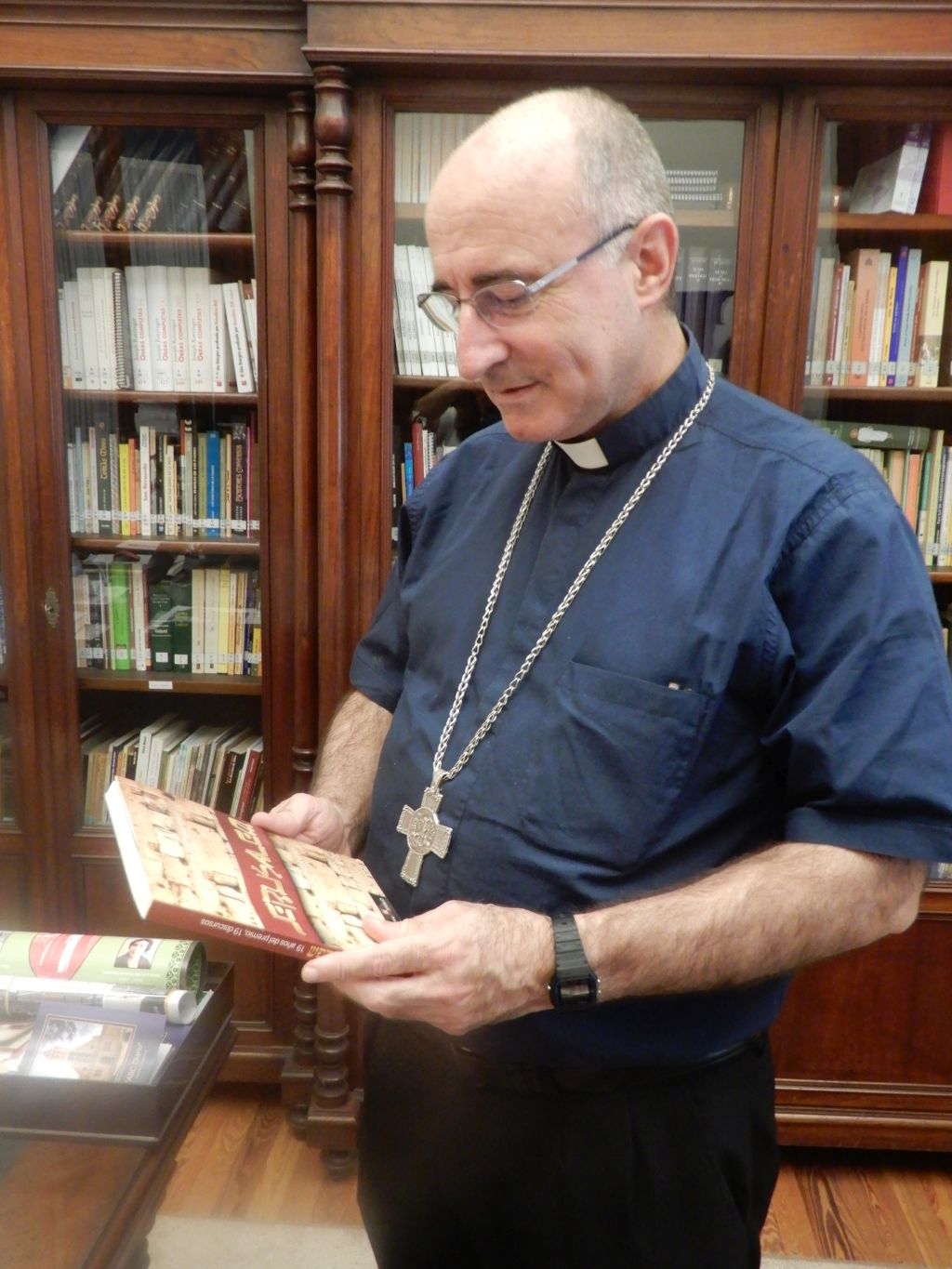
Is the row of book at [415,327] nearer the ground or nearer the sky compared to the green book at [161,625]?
nearer the sky

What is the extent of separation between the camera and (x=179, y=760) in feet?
7.63

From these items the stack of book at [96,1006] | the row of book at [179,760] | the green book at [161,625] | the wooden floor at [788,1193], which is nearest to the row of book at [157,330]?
the green book at [161,625]

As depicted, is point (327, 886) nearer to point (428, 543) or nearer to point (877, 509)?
point (428, 543)

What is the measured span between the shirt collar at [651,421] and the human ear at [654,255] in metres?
0.09

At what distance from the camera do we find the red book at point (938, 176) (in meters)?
1.94

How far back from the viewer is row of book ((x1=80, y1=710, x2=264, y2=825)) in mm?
2279

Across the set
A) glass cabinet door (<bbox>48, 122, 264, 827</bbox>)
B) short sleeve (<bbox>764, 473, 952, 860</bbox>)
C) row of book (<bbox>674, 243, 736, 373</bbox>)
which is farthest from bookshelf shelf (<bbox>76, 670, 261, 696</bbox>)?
short sleeve (<bbox>764, 473, 952, 860</bbox>)

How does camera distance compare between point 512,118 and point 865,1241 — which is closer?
point 512,118

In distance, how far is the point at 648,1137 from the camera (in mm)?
1087

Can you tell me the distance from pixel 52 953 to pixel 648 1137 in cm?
62

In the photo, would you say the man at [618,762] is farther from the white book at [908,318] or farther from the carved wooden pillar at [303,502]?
the white book at [908,318]

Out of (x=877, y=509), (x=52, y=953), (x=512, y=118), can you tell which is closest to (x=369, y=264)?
(x=512, y=118)

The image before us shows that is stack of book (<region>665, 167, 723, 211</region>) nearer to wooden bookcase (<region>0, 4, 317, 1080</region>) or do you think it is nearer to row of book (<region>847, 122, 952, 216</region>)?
row of book (<region>847, 122, 952, 216</region>)

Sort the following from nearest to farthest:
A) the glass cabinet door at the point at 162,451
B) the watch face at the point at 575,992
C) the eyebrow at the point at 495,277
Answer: the watch face at the point at 575,992 < the eyebrow at the point at 495,277 < the glass cabinet door at the point at 162,451
